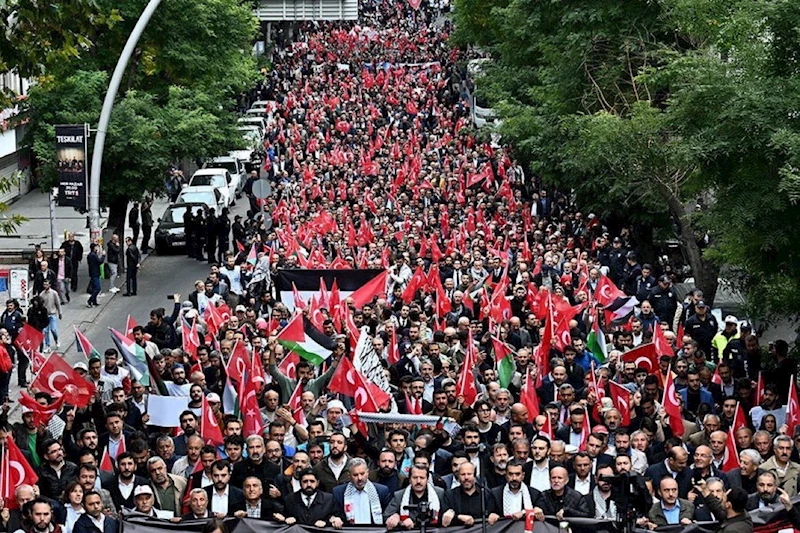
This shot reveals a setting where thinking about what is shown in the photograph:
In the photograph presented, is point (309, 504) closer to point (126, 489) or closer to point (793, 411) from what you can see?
point (126, 489)

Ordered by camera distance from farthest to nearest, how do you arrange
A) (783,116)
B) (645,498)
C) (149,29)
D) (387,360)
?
(149,29) < (387,360) < (783,116) < (645,498)

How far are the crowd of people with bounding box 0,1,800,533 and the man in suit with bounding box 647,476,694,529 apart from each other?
2cm

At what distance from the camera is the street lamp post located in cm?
2882

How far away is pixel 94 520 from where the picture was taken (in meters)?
12.6

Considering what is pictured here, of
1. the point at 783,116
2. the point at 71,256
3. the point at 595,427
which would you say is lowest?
the point at 71,256

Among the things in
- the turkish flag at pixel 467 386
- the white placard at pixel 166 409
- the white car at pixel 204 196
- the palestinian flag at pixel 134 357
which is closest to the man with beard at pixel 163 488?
the white placard at pixel 166 409

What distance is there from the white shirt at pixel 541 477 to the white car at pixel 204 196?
A: 28382 millimetres

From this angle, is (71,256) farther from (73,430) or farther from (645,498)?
(645,498)

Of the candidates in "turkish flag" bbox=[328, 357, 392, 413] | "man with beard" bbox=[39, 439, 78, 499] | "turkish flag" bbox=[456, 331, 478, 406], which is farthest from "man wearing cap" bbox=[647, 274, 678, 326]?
"man with beard" bbox=[39, 439, 78, 499]

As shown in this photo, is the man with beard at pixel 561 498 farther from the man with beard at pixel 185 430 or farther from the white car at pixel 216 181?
the white car at pixel 216 181

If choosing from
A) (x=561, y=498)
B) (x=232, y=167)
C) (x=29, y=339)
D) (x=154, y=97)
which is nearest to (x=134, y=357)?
(x=29, y=339)

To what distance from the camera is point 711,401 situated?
17750mm

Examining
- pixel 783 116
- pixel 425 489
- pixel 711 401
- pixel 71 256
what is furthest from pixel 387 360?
pixel 71 256

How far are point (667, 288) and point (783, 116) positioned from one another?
7630 millimetres
